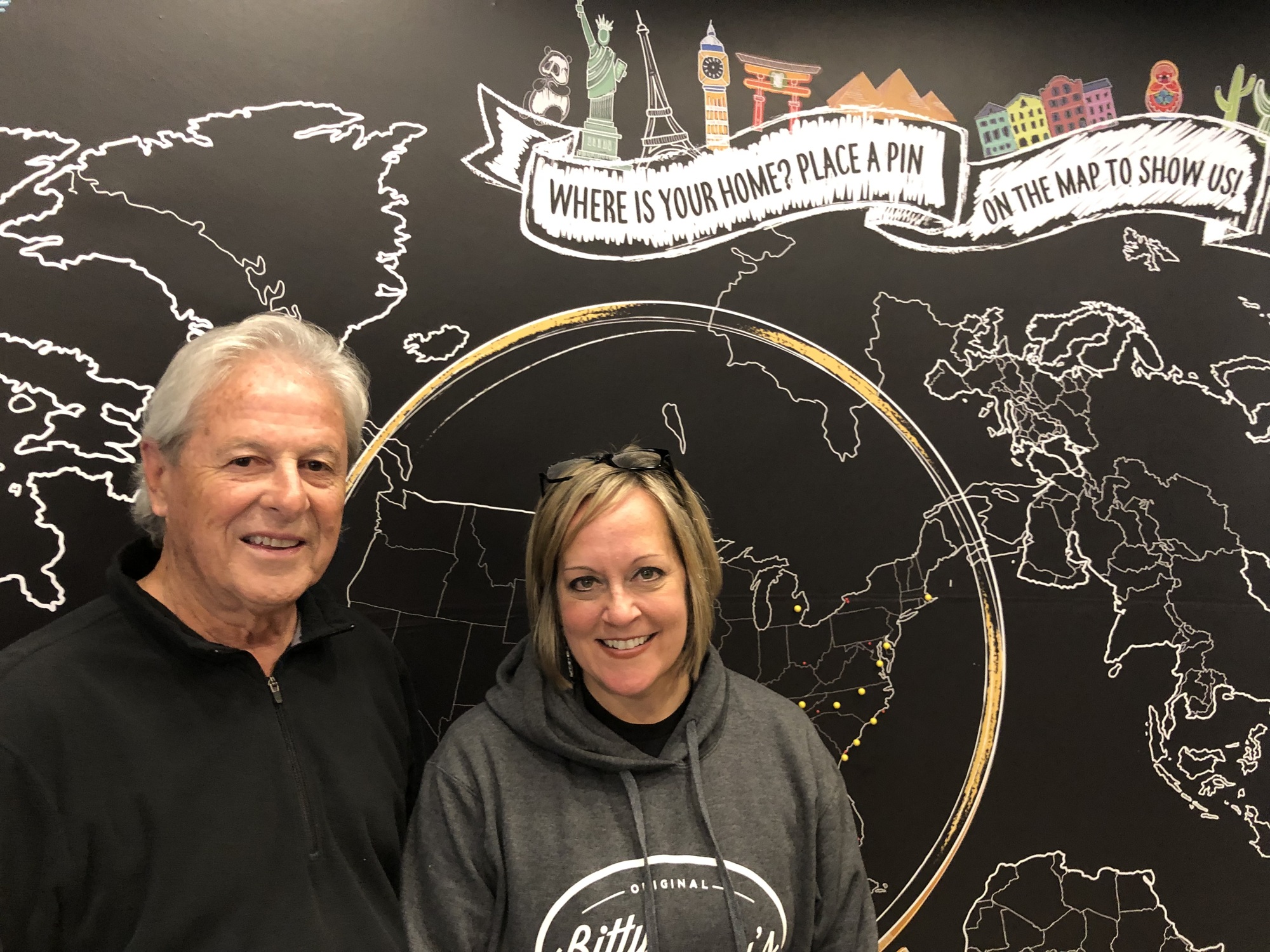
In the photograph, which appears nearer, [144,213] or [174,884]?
[174,884]

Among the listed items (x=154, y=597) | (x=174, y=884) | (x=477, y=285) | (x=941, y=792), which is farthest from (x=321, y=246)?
(x=941, y=792)

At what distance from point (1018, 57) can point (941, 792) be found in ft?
5.40

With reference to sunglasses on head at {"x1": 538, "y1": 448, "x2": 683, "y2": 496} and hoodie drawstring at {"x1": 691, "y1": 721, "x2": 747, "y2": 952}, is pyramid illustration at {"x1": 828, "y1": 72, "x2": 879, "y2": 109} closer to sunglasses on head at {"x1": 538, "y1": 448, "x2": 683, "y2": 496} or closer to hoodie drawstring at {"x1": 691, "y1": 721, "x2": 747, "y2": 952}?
sunglasses on head at {"x1": 538, "y1": 448, "x2": 683, "y2": 496}

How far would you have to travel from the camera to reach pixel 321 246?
1457mm

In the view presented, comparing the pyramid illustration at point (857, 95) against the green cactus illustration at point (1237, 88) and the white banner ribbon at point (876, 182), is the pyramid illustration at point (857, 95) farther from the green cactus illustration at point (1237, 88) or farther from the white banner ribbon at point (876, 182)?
the green cactus illustration at point (1237, 88)

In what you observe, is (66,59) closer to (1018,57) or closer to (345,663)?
(345,663)

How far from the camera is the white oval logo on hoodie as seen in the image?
3.80ft

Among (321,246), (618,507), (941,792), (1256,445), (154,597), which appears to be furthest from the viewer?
(1256,445)

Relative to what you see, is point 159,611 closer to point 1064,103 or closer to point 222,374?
point 222,374

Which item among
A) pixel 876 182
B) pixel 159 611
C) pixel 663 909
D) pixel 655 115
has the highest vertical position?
pixel 655 115

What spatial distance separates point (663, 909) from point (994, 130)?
172 centimetres

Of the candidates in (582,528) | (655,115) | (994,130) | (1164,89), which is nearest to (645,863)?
(582,528)

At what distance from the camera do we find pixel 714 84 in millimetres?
1615

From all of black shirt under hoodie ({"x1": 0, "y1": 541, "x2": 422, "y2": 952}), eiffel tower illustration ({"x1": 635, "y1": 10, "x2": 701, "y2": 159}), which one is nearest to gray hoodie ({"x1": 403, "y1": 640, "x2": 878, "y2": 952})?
black shirt under hoodie ({"x1": 0, "y1": 541, "x2": 422, "y2": 952})
